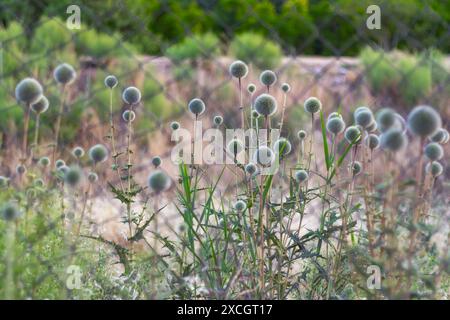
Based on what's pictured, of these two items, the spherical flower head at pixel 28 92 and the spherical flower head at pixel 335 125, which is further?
the spherical flower head at pixel 335 125

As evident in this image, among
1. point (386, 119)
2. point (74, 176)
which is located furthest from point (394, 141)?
point (74, 176)

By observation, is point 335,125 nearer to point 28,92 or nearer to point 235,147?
point 235,147

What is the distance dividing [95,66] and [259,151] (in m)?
2.60

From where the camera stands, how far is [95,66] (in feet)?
10.9

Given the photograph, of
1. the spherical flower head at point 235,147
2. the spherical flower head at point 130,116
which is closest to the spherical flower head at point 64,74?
the spherical flower head at point 130,116

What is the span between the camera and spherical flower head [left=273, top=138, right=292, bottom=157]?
3.01 ft

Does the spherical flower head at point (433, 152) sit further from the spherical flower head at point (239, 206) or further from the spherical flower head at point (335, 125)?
the spherical flower head at point (239, 206)

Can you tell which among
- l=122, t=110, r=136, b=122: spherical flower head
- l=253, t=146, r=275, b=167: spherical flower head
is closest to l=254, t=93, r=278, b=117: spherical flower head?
l=253, t=146, r=275, b=167: spherical flower head

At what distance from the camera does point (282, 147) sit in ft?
3.00

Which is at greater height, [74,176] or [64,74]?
[64,74]

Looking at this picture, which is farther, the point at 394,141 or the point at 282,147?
the point at 282,147

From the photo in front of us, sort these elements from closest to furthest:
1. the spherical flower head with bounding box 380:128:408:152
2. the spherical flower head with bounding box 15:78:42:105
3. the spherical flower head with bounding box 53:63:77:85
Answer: the spherical flower head with bounding box 380:128:408:152
the spherical flower head with bounding box 15:78:42:105
the spherical flower head with bounding box 53:63:77:85

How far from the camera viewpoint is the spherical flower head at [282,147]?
3.01 feet

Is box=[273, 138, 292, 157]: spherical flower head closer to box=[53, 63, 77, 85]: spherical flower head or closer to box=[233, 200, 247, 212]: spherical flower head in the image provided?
box=[233, 200, 247, 212]: spherical flower head
